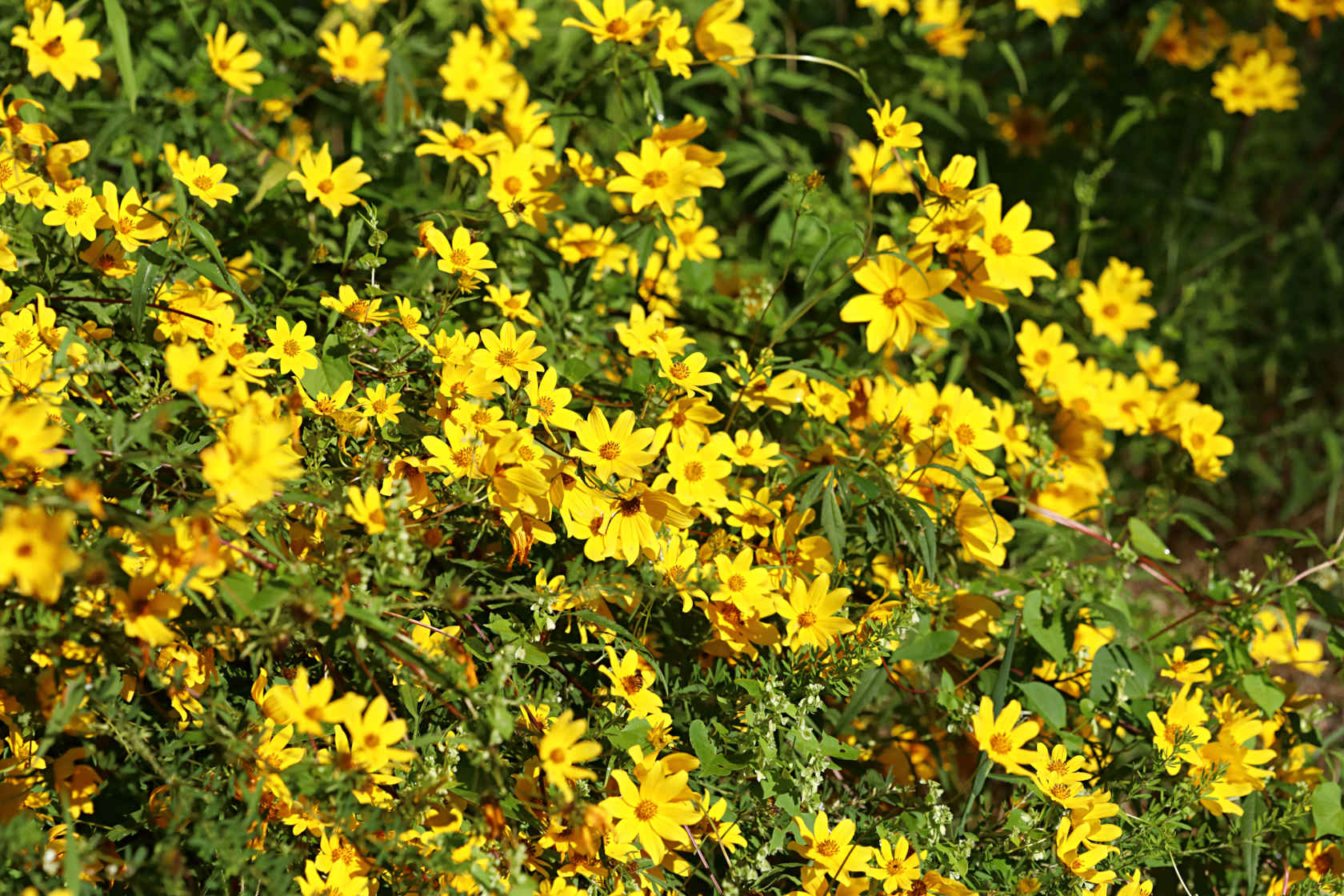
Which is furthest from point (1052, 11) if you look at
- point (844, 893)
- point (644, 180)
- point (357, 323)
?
point (844, 893)

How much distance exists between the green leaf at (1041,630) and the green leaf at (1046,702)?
0.07 meters

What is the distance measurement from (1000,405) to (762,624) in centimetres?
97

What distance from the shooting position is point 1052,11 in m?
2.93

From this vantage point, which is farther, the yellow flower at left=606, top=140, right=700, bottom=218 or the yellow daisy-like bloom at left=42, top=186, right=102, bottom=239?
the yellow flower at left=606, top=140, right=700, bottom=218

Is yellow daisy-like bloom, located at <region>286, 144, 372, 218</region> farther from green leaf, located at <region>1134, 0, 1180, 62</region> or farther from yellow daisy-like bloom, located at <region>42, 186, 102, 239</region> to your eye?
green leaf, located at <region>1134, 0, 1180, 62</region>

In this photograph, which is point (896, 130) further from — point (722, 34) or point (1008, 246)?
point (722, 34)

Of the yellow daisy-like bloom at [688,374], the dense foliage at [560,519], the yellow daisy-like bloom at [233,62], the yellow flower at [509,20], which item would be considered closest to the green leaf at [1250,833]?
the dense foliage at [560,519]

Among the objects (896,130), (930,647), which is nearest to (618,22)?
(896,130)

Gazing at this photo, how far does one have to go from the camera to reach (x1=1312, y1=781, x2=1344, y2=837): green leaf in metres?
1.82

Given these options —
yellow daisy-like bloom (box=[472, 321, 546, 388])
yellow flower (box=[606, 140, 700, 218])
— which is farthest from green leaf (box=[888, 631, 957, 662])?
yellow flower (box=[606, 140, 700, 218])

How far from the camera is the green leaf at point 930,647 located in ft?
6.08

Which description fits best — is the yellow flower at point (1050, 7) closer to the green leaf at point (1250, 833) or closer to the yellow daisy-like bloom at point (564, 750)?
the green leaf at point (1250, 833)

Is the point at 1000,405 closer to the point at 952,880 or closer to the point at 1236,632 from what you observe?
the point at 1236,632

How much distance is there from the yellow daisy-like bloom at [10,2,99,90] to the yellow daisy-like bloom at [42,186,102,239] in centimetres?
34
